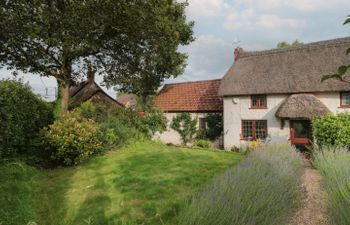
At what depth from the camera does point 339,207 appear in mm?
4078

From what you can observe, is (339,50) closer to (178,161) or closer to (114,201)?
(178,161)

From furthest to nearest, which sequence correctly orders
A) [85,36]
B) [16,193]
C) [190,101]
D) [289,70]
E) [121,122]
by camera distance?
[190,101] → [289,70] → [121,122] → [85,36] → [16,193]

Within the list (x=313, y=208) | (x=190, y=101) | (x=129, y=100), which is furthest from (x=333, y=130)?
(x=129, y=100)

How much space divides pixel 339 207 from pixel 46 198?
611 centimetres

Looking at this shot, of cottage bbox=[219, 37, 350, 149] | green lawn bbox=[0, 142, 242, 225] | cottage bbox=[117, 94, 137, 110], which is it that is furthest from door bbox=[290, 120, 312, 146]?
green lawn bbox=[0, 142, 242, 225]

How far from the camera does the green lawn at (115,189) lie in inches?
224

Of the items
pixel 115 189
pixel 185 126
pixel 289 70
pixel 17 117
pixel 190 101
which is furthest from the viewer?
pixel 190 101

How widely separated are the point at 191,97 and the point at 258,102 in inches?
272

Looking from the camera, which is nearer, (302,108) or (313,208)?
(313,208)

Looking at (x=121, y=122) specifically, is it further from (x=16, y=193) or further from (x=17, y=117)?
(x=16, y=193)

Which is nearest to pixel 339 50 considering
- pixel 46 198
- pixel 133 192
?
pixel 133 192

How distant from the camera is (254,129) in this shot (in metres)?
22.2

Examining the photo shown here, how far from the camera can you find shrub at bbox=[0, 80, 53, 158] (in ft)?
30.3

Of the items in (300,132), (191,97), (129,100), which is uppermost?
(129,100)
